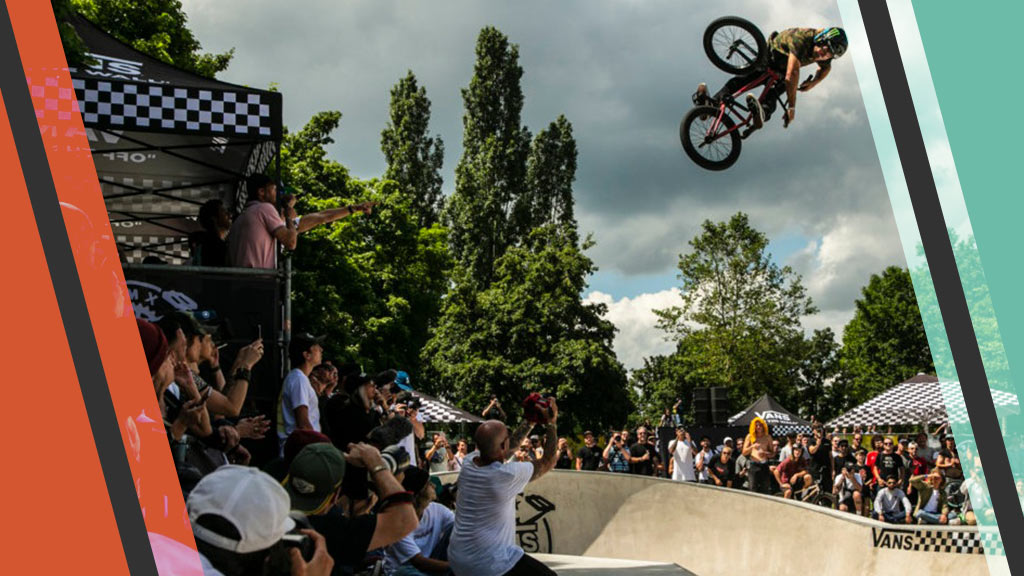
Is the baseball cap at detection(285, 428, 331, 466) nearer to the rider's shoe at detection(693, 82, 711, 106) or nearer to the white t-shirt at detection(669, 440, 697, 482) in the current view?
the rider's shoe at detection(693, 82, 711, 106)

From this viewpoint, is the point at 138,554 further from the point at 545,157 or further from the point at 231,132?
the point at 545,157

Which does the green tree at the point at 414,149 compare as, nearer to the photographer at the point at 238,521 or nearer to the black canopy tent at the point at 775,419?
the black canopy tent at the point at 775,419

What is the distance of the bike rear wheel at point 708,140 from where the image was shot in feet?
36.0

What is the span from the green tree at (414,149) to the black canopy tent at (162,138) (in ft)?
127

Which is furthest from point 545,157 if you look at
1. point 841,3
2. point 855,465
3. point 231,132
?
point 841,3

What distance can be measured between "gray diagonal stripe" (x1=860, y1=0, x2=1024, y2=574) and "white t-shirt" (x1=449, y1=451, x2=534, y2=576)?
11.4 feet

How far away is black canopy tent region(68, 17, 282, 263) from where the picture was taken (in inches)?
236

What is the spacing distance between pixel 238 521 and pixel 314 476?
0.87 metres

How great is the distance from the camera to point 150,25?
72.2 feet

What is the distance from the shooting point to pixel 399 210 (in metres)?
35.7

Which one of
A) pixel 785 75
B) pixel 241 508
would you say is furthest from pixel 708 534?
pixel 241 508

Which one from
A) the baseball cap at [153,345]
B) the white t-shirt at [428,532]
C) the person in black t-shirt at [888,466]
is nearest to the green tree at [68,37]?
the baseball cap at [153,345]

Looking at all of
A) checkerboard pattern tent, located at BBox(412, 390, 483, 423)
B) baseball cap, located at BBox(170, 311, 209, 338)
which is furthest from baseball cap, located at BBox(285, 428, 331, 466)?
checkerboard pattern tent, located at BBox(412, 390, 483, 423)

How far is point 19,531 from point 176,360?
282cm
